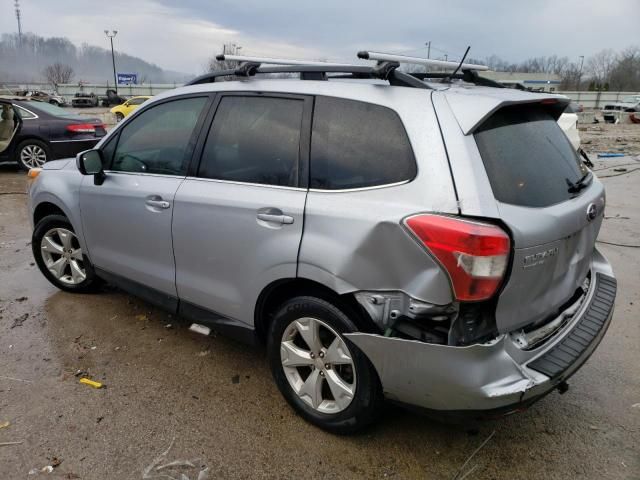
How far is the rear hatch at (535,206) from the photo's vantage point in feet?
6.86

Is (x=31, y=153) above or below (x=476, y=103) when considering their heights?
below

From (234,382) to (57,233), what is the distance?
235 centimetres

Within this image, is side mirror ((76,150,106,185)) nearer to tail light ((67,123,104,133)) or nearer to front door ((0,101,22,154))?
tail light ((67,123,104,133))

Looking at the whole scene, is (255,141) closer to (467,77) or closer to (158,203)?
(158,203)

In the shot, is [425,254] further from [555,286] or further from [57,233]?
[57,233]

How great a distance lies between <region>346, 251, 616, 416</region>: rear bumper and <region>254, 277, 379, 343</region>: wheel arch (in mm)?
97

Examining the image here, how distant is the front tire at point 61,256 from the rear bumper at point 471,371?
298 cm

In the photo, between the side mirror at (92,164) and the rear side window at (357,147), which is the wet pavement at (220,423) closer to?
the side mirror at (92,164)

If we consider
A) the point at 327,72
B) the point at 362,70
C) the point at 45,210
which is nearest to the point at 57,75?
the point at 45,210

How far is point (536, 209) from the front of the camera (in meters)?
2.20

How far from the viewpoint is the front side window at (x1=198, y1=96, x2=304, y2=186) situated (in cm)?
264

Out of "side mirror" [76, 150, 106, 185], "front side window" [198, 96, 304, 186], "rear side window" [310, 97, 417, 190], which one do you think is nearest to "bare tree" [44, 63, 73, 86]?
"side mirror" [76, 150, 106, 185]

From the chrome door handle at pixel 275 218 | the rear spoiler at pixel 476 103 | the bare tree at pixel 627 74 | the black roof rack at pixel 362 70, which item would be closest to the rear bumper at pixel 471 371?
the chrome door handle at pixel 275 218

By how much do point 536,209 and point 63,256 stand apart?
390 centimetres
